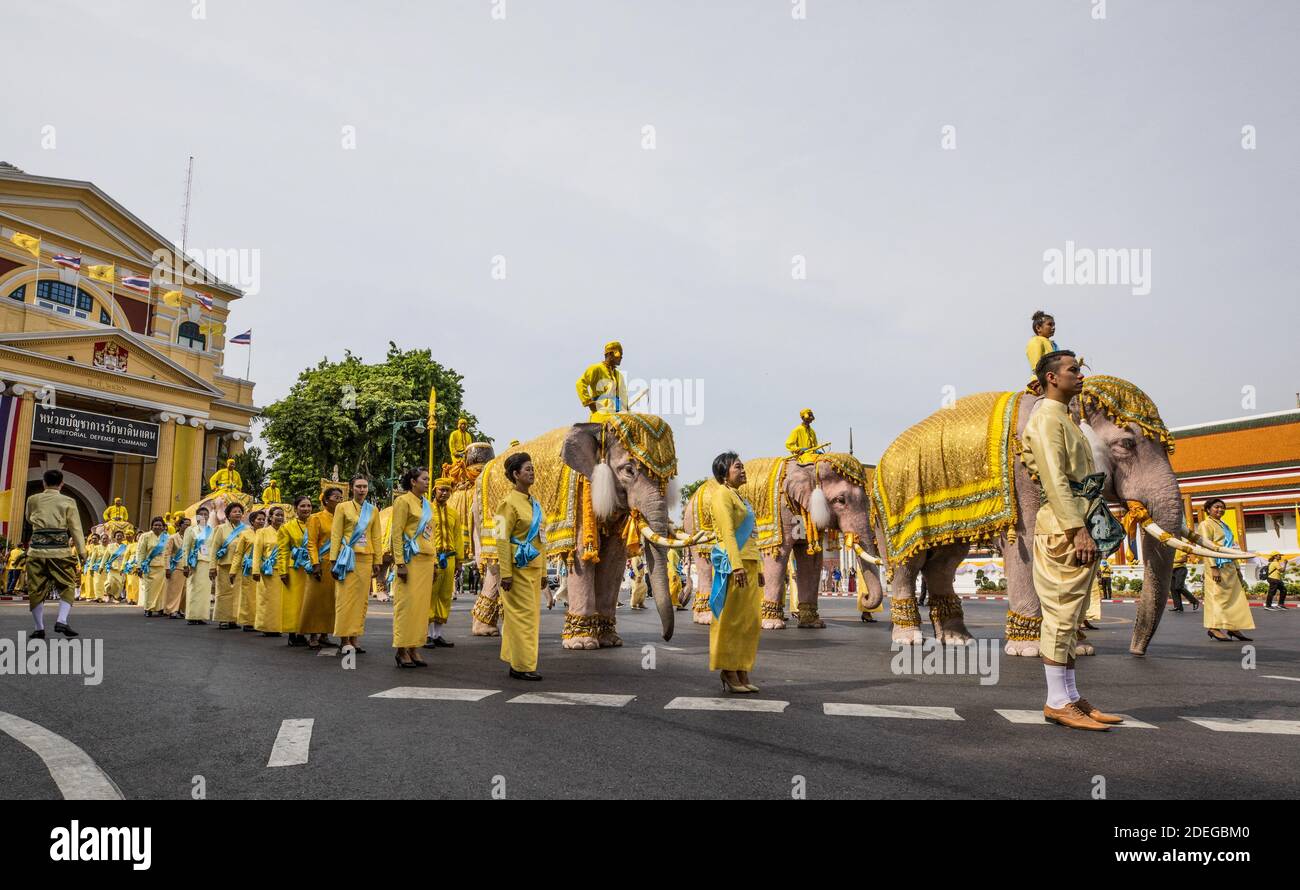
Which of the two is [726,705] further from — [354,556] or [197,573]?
[197,573]

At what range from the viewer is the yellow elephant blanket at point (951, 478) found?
29.4ft

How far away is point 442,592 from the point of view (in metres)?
10.8

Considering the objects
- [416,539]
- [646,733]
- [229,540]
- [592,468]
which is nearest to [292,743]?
[646,733]

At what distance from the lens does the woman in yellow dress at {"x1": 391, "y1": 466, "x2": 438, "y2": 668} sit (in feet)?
26.9

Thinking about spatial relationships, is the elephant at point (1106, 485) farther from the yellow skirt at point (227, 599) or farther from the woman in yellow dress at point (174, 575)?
the woman in yellow dress at point (174, 575)

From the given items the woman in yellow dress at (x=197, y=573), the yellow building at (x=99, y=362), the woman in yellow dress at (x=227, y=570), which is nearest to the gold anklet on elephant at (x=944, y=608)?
the woman in yellow dress at (x=227, y=570)

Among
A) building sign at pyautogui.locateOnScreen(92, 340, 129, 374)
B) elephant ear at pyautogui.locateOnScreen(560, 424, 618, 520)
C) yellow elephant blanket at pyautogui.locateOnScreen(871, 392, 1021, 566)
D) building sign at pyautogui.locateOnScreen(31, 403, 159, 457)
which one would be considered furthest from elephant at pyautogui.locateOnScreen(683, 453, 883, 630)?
building sign at pyautogui.locateOnScreen(92, 340, 129, 374)

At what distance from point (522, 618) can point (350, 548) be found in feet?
10.5

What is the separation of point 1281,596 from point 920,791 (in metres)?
22.2

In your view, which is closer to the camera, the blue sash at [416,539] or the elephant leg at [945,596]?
the blue sash at [416,539]

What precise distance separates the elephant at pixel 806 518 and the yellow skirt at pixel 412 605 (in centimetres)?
487

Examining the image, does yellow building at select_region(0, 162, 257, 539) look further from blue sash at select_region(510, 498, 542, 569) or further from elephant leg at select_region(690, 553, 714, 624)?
blue sash at select_region(510, 498, 542, 569)

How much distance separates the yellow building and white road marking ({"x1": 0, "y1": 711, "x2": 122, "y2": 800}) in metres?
31.3
